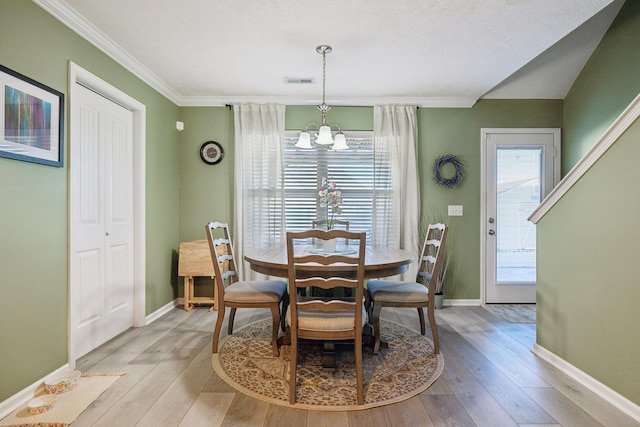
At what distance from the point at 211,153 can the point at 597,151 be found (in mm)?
3676

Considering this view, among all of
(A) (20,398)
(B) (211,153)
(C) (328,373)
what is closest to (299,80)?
(B) (211,153)

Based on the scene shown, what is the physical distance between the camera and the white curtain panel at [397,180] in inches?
162

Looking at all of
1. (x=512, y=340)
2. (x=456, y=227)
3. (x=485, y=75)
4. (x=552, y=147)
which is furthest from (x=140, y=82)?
(x=552, y=147)

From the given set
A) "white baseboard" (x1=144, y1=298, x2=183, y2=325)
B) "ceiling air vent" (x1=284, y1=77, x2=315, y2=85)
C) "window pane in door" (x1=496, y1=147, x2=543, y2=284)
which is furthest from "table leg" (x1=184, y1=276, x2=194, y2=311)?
"window pane in door" (x1=496, y1=147, x2=543, y2=284)

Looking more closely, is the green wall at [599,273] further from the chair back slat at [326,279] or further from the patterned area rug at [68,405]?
the patterned area rug at [68,405]

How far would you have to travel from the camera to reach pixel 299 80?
358cm

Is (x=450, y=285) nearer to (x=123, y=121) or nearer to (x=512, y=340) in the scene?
(x=512, y=340)

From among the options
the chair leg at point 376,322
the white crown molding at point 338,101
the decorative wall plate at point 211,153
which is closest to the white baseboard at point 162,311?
the decorative wall plate at point 211,153

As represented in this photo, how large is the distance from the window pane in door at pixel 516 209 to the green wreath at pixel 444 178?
1.58 ft

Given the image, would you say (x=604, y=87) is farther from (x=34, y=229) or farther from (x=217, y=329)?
(x=34, y=229)

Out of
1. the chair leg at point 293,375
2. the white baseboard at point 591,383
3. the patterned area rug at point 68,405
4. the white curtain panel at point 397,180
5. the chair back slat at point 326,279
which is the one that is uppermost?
the white curtain panel at point 397,180

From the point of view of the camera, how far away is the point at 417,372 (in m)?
2.34

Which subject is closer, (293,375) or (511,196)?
(293,375)

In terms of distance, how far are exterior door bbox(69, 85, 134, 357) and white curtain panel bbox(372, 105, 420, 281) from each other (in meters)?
2.63
